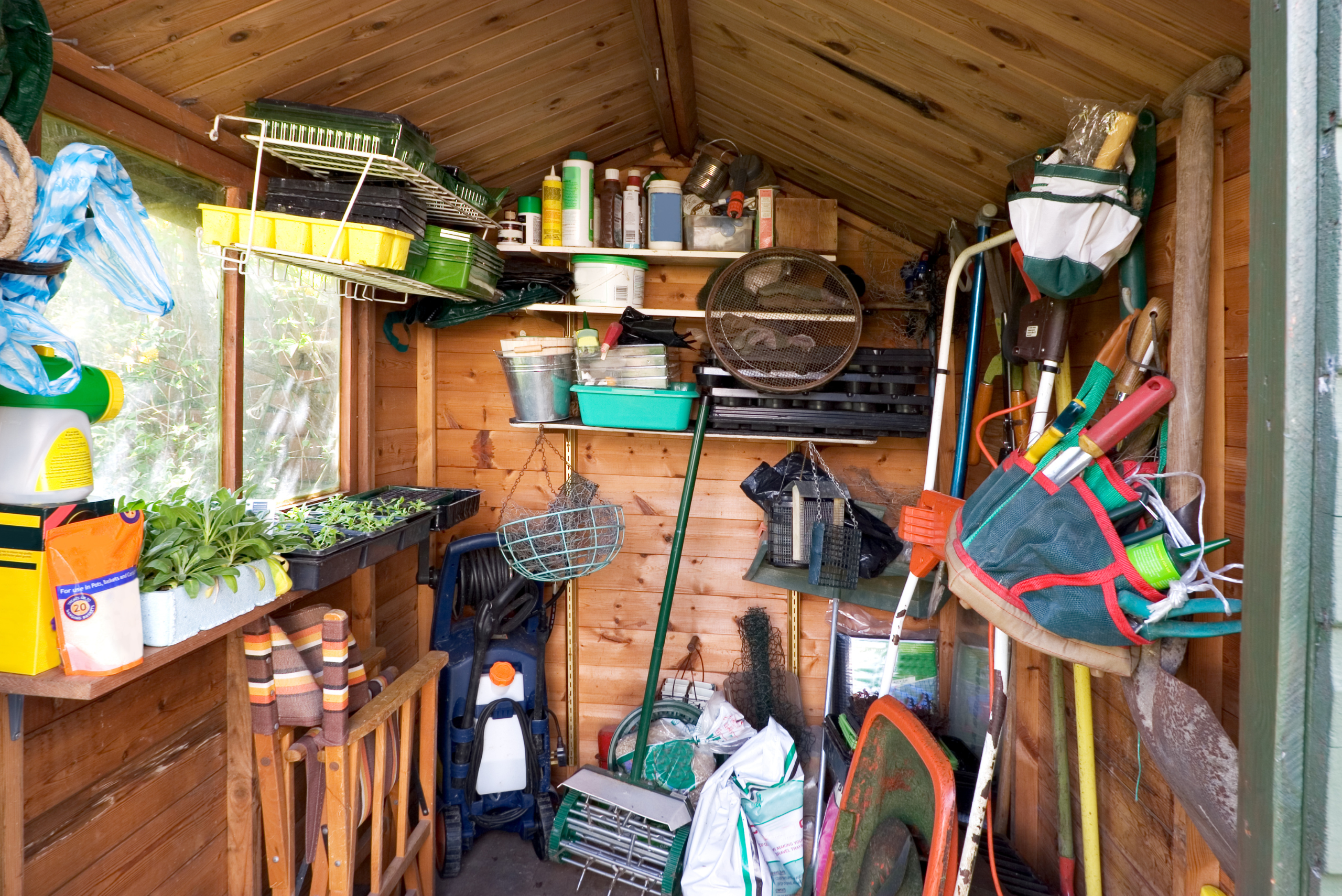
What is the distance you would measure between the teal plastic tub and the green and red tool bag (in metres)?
1.23

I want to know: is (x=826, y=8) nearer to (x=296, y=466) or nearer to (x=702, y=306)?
(x=702, y=306)

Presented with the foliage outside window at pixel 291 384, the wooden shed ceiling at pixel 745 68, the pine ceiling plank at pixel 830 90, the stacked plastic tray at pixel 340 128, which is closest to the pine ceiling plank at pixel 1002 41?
the wooden shed ceiling at pixel 745 68

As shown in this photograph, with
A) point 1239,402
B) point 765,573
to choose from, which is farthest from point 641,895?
point 1239,402

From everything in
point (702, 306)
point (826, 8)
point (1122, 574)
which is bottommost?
point (1122, 574)

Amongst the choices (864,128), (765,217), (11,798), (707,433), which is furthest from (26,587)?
(765,217)

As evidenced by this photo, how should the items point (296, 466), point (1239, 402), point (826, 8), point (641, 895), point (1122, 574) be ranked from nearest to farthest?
point (1122, 574), point (1239, 402), point (826, 8), point (296, 466), point (641, 895)

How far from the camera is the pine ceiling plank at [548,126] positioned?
2.31m

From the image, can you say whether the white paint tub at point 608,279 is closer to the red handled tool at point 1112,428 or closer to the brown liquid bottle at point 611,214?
the brown liquid bottle at point 611,214

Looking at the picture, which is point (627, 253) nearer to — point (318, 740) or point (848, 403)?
point (848, 403)

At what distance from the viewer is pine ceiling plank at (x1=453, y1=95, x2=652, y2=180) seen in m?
2.38

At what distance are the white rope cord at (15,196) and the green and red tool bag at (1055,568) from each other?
146 centimetres

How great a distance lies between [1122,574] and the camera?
3.90 ft

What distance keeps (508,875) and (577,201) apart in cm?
223

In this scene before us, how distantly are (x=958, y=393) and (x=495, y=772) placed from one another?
2.05 metres
